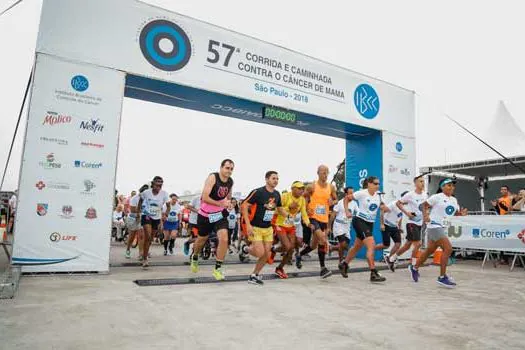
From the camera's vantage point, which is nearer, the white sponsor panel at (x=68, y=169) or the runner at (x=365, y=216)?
the white sponsor panel at (x=68, y=169)

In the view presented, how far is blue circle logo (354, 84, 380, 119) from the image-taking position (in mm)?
10695

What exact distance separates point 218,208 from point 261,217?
709mm

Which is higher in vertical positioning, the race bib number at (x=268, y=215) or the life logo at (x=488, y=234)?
the race bib number at (x=268, y=215)

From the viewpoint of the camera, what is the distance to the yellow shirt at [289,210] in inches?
264

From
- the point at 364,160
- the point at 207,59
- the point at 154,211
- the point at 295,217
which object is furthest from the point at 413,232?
the point at 207,59

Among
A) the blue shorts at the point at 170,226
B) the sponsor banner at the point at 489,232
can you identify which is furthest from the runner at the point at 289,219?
the sponsor banner at the point at 489,232

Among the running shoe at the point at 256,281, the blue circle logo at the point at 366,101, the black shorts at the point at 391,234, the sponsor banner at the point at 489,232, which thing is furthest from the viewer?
the blue circle logo at the point at 366,101

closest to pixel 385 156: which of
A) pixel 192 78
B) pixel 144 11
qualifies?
pixel 192 78

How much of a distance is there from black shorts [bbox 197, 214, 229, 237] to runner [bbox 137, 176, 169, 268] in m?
1.82

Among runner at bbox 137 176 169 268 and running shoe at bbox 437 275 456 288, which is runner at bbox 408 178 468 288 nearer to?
running shoe at bbox 437 275 456 288

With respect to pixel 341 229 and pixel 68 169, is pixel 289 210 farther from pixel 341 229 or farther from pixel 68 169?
pixel 68 169

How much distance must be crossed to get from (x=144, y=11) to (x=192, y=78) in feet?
5.04

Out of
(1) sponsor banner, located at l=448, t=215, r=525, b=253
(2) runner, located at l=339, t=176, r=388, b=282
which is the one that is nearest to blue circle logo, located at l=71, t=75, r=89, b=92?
(2) runner, located at l=339, t=176, r=388, b=282

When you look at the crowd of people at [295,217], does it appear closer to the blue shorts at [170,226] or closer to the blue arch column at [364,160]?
the blue shorts at [170,226]
